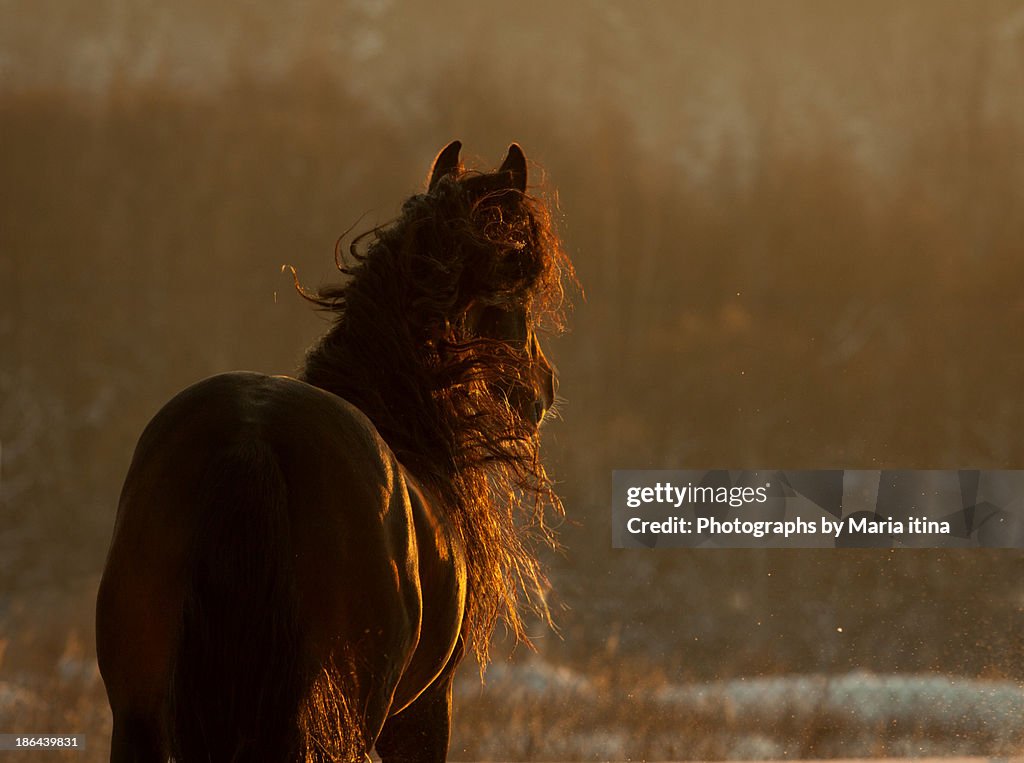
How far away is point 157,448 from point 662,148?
378 cm

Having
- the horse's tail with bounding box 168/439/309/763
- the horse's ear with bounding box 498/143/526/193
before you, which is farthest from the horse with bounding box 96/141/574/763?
the horse's ear with bounding box 498/143/526/193

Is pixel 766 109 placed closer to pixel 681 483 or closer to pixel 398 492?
pixel 681 483

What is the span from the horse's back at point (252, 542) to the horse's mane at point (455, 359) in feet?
1.07

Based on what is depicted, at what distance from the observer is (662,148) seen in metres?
4.62

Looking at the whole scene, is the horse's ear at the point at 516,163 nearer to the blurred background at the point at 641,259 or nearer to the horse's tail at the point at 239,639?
the horse's tail at the point at 239,639

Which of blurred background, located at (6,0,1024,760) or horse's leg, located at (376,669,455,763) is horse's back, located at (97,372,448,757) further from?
blurred background, located at (6,0,1024,760)

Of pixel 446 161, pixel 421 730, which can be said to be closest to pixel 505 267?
pixel 446 161

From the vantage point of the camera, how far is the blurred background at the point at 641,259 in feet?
13.8

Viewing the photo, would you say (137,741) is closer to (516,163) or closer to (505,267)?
(505,267)

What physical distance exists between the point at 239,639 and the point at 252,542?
0.08 m

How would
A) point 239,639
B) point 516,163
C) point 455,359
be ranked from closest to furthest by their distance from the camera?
point 239,639, point 455,359, point 516,163

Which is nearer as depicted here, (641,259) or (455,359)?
(455,359)

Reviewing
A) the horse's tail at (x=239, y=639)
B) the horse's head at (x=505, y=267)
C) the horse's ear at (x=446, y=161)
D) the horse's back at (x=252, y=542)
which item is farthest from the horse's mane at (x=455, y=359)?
the horse's tail at (x=239, y=639)

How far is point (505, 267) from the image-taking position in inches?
61.6
